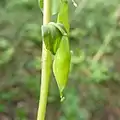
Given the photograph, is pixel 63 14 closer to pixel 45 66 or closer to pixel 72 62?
pixel 45 66

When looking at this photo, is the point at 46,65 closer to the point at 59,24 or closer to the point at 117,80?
the point at 59,24

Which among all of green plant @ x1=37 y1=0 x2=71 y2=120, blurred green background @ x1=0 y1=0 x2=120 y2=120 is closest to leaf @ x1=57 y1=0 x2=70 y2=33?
green plant @ x1=37 y1=0 x2=71 y2=120

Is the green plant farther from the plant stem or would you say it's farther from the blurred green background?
the blurred green background

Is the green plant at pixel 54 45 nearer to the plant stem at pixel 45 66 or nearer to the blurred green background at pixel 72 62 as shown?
the plant stem at pixel 45 66

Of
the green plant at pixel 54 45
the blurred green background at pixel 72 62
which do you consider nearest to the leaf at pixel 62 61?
the green plant at pixel 54 45

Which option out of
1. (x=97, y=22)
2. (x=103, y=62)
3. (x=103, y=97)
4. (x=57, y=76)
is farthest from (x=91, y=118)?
(x=57, y=76)
